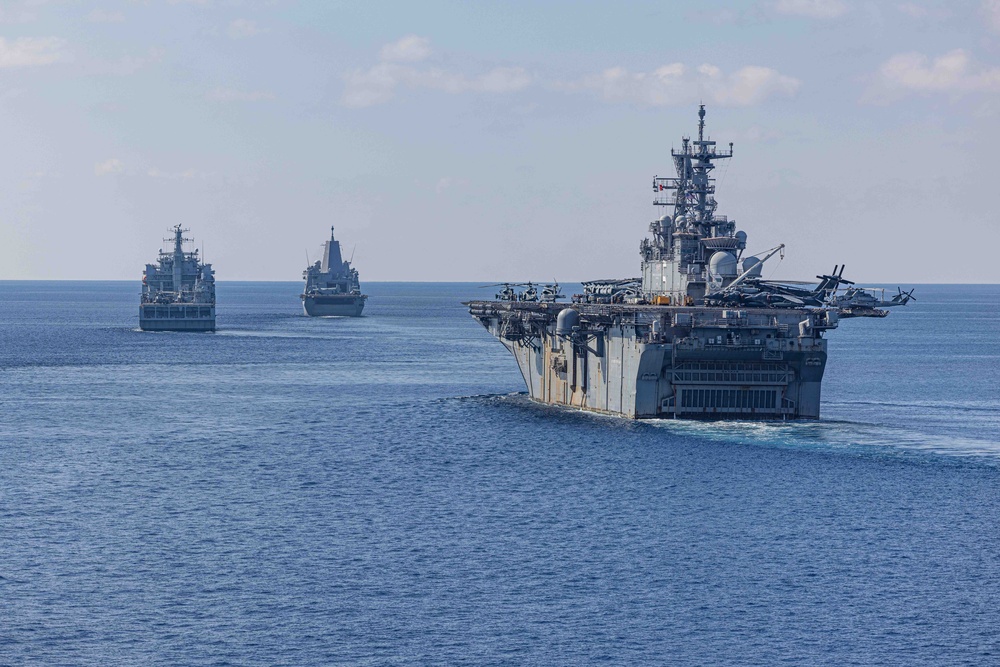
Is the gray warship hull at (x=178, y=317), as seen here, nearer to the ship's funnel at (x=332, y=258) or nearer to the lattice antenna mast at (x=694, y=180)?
the ship's funnel at (x=332, y=258)

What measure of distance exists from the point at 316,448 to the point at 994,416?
3246 cm

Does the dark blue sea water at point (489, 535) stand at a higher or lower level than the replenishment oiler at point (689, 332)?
lower

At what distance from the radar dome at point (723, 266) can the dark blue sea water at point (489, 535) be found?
866 cm

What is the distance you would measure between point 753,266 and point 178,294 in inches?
3707

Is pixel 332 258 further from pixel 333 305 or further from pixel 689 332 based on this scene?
pixel 689 332

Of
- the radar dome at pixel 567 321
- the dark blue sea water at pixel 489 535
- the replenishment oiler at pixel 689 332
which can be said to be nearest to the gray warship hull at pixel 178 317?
the dark blue sea water at pixel 489 535

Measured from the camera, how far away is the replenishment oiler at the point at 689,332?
181ft

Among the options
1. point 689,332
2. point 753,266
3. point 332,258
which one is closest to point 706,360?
point 689,332

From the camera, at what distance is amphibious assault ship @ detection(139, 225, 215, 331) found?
5576 inches

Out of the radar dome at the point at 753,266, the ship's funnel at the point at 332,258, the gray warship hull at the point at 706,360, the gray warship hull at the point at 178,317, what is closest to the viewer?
the gray warship hull at the point at 706,360

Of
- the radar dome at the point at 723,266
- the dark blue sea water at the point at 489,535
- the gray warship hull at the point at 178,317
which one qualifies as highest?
the radar dome at the point at 723,266

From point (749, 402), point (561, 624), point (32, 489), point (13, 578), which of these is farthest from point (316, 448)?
point (561, 624)

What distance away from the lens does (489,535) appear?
3753 cm

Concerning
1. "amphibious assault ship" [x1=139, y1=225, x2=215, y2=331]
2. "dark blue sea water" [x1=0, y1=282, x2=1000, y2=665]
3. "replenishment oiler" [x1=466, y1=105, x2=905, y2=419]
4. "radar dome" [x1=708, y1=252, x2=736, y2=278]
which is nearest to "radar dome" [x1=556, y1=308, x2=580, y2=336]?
"replenishment oiler" [x1=466, y1=105, x2=905, y2=419]
